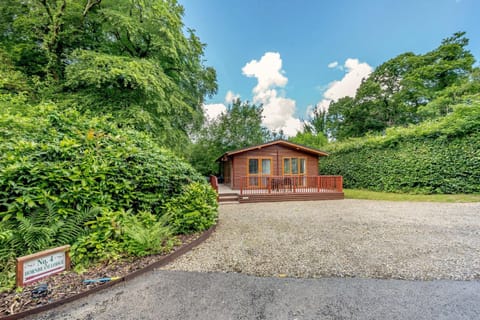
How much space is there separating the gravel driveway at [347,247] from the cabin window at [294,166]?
19.3ft

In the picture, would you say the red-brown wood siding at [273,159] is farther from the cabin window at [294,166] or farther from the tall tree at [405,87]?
the tall tree at [405,87]

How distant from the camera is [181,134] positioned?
8.98m

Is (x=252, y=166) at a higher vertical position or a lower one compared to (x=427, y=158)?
lower

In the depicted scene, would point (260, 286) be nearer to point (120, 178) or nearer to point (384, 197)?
point (120, 178)

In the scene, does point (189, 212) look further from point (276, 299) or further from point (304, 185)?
point (304, 185)

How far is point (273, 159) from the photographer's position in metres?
11.2

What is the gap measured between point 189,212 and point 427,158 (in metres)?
10.2

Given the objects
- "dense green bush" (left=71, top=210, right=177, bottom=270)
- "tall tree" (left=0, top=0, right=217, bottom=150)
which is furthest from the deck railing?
"dense green bush" (left=71, top=210, right=177, bottom=270)

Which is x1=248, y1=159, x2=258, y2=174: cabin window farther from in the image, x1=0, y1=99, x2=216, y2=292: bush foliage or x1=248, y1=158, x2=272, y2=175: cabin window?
x1=0, y1=99, x2=216, y2=292: bush foliage

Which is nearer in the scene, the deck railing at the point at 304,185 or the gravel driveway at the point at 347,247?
the gravel driveway at the point at 347,247

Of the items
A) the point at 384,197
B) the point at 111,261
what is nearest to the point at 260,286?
the point at 111,261

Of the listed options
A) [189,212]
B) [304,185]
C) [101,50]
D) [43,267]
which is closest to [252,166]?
[304,185]

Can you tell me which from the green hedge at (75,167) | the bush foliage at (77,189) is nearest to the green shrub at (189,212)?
the bush foliage at (77,189)

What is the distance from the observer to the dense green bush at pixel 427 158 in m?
7.18
